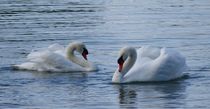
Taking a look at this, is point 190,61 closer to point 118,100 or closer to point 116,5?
point 118,100

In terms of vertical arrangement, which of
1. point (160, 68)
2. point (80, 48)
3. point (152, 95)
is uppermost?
point (80, 48)

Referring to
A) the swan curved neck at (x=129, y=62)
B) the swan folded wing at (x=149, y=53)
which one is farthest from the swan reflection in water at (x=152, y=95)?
the swan folded wing at (x=149, y=53)

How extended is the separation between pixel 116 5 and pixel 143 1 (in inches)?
140

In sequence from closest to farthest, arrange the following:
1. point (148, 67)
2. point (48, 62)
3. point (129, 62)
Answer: point (148, 67) < point (129, 62) < point (48, 62)

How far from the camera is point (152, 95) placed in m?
17.5

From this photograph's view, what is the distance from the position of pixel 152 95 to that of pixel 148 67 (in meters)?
2.29

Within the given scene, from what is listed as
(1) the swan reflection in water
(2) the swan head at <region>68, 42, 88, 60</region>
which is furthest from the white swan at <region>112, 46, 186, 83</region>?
(2) the swan head at <region>68, 42, 88, 60</region>

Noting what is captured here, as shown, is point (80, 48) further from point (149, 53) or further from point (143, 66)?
point (143, 66)

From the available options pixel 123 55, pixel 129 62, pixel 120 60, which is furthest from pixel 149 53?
pixel 120 60

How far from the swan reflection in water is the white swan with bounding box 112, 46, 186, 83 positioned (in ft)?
0.74

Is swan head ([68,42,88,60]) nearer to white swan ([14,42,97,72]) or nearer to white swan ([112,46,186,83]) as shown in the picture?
white swan ([14,42,97,72])

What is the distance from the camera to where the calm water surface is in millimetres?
17156

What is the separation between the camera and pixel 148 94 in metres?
17.7

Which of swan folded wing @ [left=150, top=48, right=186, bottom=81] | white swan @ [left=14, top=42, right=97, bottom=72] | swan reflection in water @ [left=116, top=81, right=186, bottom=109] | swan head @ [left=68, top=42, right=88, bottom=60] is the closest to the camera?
swan reflection in water @ [left=116, top=81, right=186, bottom=109]
